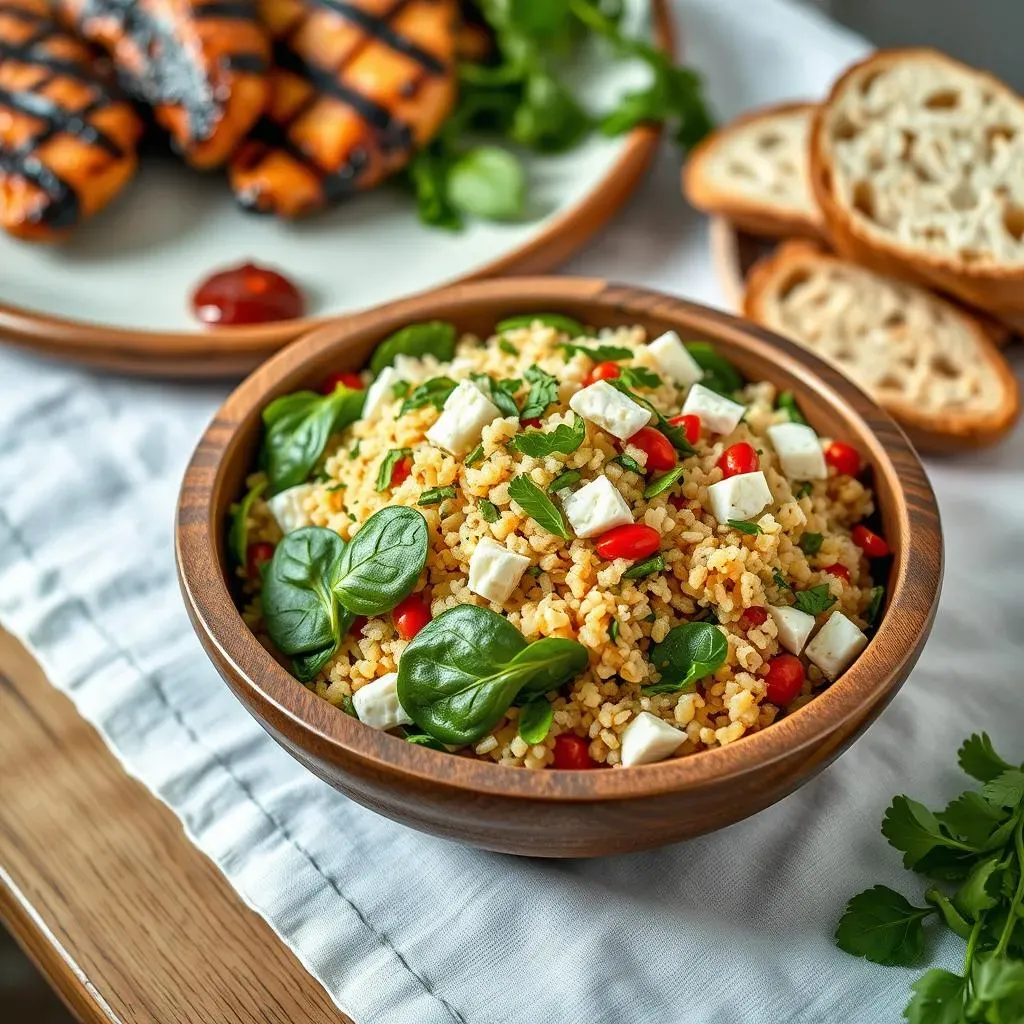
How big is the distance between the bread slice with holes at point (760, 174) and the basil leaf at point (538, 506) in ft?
4.78

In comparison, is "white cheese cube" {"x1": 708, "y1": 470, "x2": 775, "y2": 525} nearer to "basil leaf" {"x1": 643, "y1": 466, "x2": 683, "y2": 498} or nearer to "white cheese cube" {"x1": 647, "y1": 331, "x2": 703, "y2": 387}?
"basil leaf" {"x1": 643, "y1": 466, "x2": 683, "y2": 498}

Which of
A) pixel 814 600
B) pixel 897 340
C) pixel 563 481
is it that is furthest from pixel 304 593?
pixel 897 340

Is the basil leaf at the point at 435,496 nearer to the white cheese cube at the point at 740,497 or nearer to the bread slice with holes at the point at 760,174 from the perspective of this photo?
the white cheese cube at the point at 740,497

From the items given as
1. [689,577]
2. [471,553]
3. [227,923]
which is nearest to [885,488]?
[689,577]

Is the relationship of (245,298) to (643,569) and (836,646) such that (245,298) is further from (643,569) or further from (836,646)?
(836,646)

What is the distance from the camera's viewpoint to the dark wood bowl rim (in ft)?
5.31

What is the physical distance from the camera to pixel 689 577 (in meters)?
1.82

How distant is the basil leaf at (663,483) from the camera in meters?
1.87

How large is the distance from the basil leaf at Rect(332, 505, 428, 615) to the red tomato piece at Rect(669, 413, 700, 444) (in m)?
0.45

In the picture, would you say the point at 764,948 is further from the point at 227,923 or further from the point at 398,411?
the point at 398,411

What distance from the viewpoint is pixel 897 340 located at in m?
Answer: 2.80

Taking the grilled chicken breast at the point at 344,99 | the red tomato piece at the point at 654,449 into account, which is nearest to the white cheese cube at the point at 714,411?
the red tomato piece at the point at 654,449

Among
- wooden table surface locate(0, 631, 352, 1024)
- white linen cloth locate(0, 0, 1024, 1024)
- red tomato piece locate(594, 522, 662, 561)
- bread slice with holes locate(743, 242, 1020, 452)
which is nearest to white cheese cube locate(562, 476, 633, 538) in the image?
red tomato piece locate(594, 522, 662, 561)

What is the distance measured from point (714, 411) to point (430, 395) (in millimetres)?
466
